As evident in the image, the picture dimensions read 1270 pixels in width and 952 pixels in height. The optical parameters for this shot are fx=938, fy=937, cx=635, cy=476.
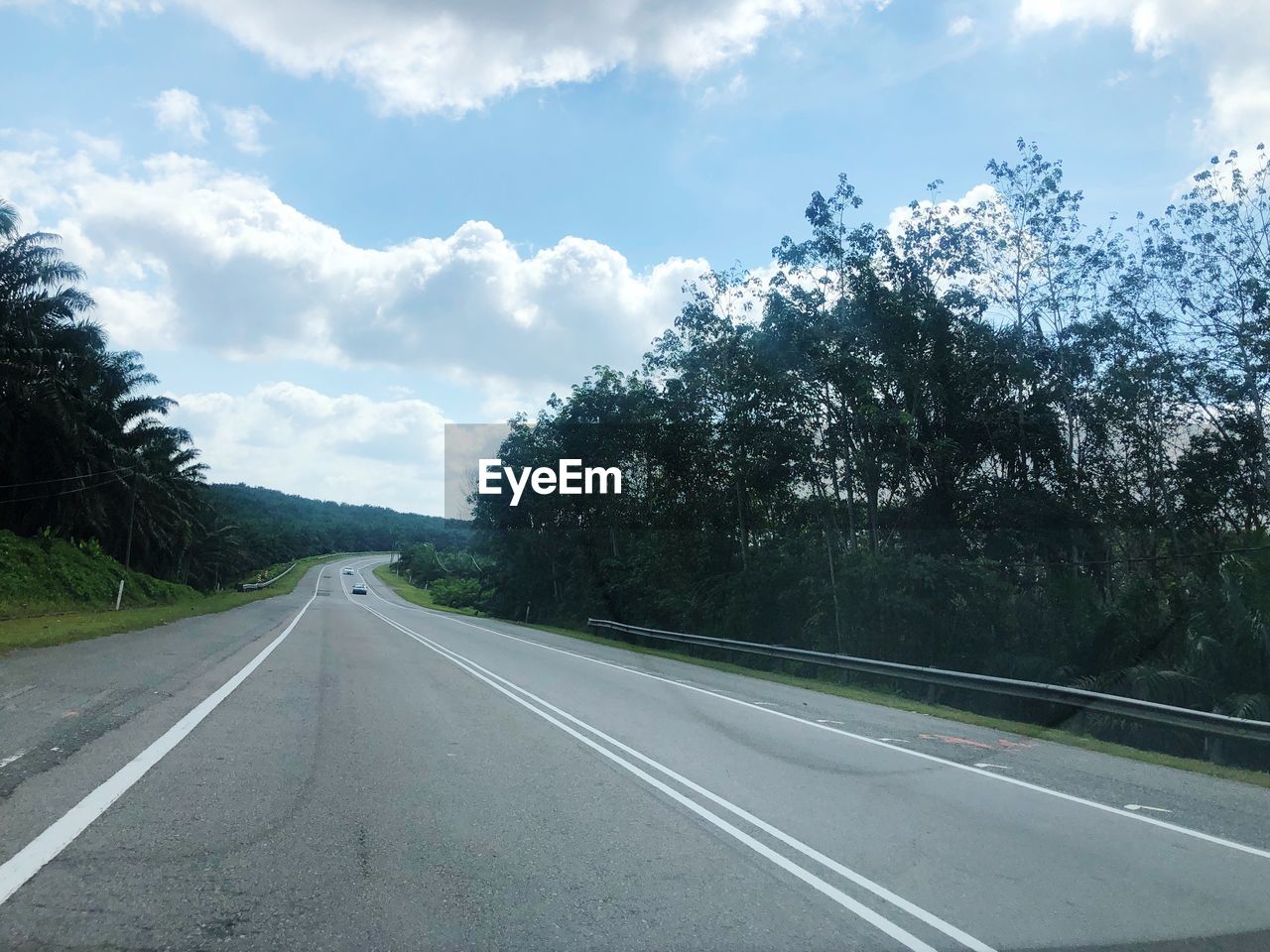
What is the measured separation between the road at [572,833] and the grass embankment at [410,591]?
2498 inches

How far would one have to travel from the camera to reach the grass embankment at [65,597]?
21609 millimetres

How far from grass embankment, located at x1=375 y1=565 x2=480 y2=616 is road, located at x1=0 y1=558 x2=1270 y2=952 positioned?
6345 cm

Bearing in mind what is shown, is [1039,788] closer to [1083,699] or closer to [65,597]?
[1083,699]

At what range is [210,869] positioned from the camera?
17.0ft

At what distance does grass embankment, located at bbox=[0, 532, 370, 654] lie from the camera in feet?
70.9

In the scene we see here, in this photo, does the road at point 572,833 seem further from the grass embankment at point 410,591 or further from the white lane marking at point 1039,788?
the grass embankment at point 410,591

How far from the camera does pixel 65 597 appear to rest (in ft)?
114

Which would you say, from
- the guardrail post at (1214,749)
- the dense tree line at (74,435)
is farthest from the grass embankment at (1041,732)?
the dense tree line at (74,435)

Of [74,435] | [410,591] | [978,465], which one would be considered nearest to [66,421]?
[74,435]

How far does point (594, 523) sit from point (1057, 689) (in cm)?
4530

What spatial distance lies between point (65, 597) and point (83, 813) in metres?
33.7

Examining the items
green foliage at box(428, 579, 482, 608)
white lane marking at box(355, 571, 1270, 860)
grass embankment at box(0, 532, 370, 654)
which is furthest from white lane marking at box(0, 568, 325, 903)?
green foliage at box(428, 579, 482, 608)

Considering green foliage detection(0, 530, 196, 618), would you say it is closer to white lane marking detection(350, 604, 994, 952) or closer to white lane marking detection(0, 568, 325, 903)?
white lane marking detection(0, 568, 325, 903)

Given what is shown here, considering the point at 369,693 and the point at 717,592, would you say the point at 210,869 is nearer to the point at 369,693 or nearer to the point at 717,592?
the point at 369,693
